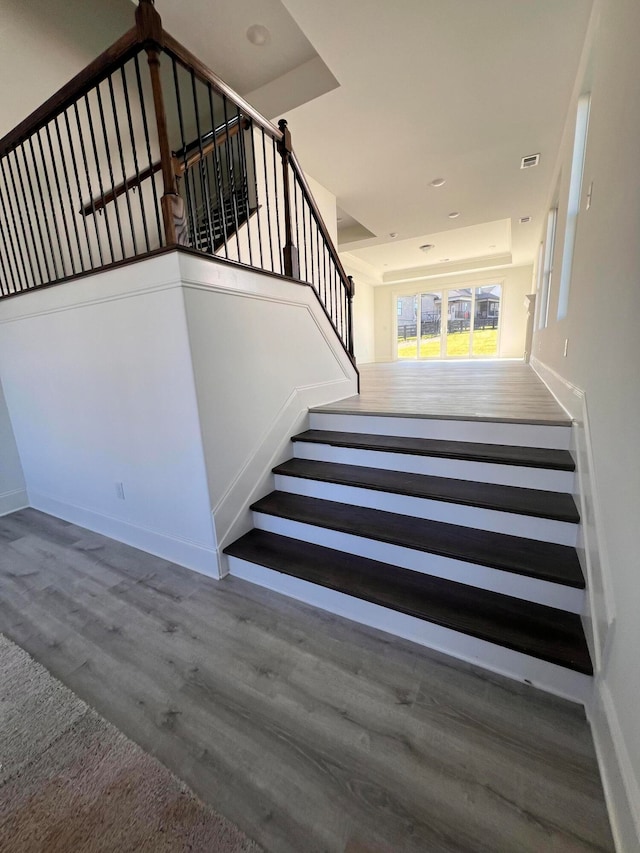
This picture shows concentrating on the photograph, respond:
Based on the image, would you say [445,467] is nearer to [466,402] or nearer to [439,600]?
[439,600]

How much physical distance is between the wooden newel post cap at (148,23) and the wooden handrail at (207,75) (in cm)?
4

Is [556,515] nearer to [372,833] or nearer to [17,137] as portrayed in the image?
[372,833]

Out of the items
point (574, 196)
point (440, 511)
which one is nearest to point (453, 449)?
point (440, 511)

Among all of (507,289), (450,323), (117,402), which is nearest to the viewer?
(117,402)

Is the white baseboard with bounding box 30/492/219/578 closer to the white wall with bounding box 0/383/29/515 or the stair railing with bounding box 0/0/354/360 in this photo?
the white wall with bounding box 0/383/29/515

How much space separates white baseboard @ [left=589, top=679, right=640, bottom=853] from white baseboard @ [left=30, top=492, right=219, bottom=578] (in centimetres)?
174

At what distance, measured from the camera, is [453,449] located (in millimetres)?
2080

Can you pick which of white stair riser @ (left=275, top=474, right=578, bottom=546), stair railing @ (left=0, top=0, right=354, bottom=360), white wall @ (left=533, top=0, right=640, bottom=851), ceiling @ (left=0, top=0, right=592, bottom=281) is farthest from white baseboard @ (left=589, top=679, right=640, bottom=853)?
ceiling @ (left=0, top=0, right=592, bottom=281)

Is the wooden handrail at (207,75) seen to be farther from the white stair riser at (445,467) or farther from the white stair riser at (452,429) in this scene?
the white stair riser at (445,467)

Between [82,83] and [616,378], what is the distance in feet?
9.31

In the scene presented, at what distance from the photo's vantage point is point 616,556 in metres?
1.07

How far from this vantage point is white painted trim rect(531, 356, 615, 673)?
3.70 feet

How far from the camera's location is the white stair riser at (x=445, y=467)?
1796 mm

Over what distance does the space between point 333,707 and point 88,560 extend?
1.85 m
